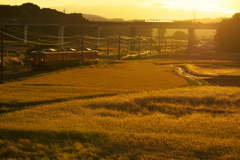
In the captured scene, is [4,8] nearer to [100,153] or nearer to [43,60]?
[43,60]

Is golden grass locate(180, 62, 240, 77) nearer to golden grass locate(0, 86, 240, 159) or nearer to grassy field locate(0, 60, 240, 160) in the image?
grassy field locate(0, 60, 240, 160)

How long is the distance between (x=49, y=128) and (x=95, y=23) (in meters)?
114

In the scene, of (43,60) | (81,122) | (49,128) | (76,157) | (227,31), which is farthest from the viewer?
(227,31)

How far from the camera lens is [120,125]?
15328 millimetres

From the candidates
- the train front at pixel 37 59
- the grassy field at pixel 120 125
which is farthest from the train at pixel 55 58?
the grassy field at pixel 120 125

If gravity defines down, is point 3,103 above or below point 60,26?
below

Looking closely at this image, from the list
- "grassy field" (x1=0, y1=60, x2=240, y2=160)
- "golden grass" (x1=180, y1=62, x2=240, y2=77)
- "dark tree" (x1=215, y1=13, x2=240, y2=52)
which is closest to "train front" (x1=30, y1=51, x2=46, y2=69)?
"golden grass" (x1=180, y1=62, x2=240, y2=77)

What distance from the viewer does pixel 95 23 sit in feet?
413

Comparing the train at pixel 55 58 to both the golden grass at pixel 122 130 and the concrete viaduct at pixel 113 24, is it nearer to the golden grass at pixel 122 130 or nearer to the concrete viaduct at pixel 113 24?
the golden grass at pixel 122 130

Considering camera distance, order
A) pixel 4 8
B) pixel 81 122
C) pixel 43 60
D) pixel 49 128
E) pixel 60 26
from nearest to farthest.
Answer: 1. pixel 49 128
2. pixel 81 122
3. pixel 43 60
4. pixel 60 26
5. pixel 4 8

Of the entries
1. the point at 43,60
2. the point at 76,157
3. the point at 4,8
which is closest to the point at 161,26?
the point at 4,8

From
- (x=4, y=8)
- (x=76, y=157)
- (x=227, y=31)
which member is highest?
(x=4, y=8)

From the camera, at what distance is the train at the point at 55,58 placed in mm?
45438

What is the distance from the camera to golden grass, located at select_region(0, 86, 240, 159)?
11.8m
